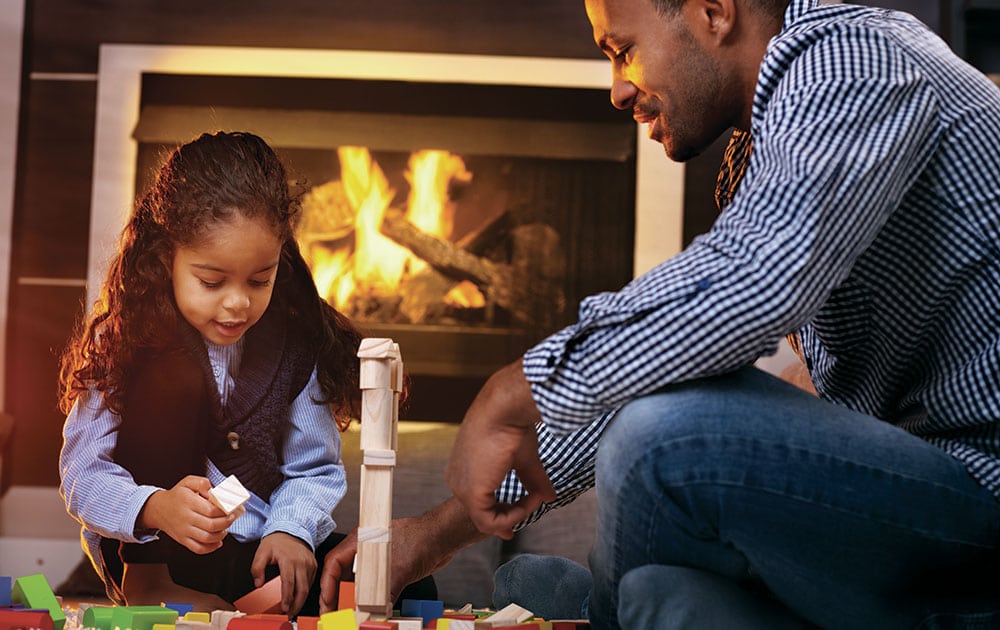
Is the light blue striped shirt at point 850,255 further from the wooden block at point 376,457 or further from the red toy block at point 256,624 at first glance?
the red toy block at point 256,624

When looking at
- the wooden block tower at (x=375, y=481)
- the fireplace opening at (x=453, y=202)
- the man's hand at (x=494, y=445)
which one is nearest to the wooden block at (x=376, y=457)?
the wooden block tower at (x=375, y=481)

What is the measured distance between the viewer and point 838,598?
2.61ft

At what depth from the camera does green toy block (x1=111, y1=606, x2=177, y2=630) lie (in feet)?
3.43

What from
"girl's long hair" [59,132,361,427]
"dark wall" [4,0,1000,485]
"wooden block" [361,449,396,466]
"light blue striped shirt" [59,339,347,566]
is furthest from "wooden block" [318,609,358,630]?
"dark wall" [4,0,1000,485]

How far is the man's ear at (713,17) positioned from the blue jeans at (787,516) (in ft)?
1.24

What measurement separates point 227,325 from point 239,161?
22 centimetres

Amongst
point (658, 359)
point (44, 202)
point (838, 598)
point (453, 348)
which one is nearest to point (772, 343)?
point (658, 359)

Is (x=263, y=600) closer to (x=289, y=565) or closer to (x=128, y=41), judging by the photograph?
(x=289, y=565)

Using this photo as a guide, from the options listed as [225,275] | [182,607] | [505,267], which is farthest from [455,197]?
[182,607]

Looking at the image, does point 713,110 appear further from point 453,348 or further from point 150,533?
point 453,348

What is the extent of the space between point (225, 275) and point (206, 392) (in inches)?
6.4

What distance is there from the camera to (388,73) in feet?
8.46

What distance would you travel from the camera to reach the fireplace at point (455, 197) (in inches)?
101

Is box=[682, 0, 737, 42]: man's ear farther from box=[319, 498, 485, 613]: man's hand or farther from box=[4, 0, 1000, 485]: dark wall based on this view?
box=[4, 0, 1000, 485]: dark wall
